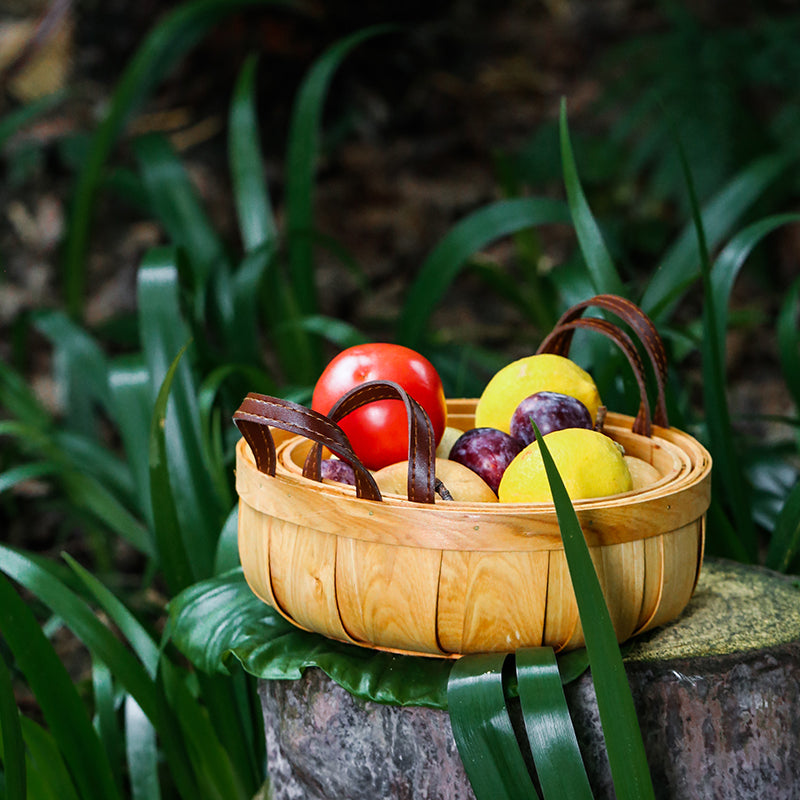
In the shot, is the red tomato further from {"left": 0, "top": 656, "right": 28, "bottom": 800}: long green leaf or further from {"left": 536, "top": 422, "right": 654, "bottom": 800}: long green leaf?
{"left": 0, "top": 656, "right": 28, "bottom": 800}: long green leaf

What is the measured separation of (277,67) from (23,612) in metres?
2.05

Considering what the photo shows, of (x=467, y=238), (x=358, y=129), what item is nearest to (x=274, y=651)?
(x=467, y=238)

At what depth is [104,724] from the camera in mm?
1062

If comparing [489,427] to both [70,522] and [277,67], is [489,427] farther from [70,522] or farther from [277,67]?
[277,67]

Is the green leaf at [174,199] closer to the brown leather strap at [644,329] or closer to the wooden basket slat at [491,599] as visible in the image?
the brown leather strap at [644,329]

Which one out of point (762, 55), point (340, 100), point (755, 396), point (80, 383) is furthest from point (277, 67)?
point (755, 396)

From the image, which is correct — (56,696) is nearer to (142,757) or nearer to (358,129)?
(142,757)

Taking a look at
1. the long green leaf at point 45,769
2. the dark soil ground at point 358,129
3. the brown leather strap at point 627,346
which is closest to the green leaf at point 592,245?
the brown leather strap at point 627,346

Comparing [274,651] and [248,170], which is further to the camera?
[248,170]

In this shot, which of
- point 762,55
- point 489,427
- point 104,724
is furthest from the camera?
point 762,55

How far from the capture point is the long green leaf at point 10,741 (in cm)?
81

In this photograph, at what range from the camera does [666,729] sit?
2.57 ft

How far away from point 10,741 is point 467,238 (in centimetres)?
101

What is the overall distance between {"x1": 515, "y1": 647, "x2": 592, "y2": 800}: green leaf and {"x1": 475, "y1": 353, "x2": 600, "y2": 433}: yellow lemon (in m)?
0.31
